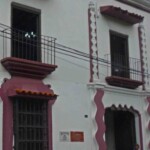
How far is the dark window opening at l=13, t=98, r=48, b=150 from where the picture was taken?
1029 centimetres

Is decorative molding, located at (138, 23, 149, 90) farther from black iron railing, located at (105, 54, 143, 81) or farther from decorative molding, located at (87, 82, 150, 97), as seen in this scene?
decorative molding, located at (87, 82, 150, 97)

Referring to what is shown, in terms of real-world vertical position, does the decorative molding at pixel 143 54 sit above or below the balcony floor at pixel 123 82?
above

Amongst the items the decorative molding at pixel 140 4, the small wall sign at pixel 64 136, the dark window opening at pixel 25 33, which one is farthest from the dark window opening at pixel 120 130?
the dark window opening at pixel 25 33

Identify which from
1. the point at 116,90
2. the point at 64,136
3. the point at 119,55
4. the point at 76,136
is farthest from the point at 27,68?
the point at 119,55

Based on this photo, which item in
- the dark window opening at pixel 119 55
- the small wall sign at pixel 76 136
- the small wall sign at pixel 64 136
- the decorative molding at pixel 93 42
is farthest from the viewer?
the dark window opening at pixel 119 55

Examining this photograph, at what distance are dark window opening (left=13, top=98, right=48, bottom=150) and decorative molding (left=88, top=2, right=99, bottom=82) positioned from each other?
2390mm

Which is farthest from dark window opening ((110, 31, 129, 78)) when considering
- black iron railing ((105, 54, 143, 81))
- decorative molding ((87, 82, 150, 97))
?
decorative molding ((87, 82, 150, 97))

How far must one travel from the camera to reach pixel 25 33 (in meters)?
11.3

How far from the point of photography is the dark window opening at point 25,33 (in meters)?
11.0

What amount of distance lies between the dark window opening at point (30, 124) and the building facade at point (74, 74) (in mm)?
25

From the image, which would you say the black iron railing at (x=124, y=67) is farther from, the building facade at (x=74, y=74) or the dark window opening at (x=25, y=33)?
the dark window opening at (x=25, y=33)

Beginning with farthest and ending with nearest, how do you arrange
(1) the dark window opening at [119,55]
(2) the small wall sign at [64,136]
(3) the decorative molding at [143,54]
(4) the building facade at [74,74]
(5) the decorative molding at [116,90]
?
(3) the decorative molding at [143,54] < (1) the dark window opening at [119,55] < (5) the decorative molding at [116,90] < (2) the small wall sign at [64,136] < (4) the building facade at [74,74]

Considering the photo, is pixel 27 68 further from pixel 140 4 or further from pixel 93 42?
pixel 140 4

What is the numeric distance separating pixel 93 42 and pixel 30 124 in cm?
375
